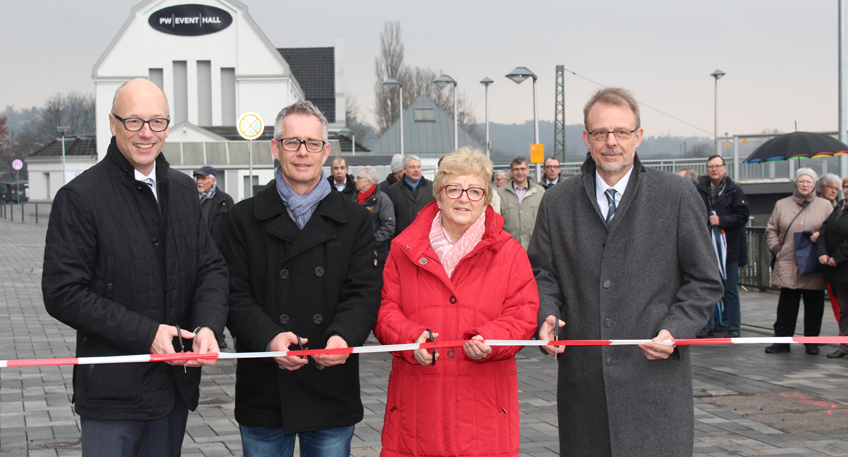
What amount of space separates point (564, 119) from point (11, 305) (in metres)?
39.9

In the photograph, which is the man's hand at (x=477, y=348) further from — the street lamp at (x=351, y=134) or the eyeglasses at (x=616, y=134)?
the street lamp at (x=351, y=134)

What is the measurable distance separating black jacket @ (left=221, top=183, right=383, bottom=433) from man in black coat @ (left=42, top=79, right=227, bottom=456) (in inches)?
6.4

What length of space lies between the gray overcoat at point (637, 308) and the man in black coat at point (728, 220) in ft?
22.7

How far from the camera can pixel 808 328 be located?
9.20m

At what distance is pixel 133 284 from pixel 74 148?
2193 inches

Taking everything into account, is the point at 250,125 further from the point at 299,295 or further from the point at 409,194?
the point at 299,295

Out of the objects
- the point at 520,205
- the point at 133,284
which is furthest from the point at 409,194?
the point at 133,284

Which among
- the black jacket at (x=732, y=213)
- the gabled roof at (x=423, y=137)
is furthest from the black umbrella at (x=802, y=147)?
the gabled roof at (x=423, y=137)

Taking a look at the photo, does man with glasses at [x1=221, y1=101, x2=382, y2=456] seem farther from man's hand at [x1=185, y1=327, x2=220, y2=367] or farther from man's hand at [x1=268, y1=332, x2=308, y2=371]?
man's hand at [x1=185, y1=327, x2=220, y2=367]

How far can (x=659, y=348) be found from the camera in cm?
324

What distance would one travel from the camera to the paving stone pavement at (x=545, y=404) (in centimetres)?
534

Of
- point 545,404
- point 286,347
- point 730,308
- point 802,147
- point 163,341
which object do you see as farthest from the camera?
point 802,147

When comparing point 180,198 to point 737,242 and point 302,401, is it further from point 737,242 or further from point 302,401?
point 737,242

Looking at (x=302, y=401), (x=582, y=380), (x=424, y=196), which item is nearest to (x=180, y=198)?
(x=302, y=401)
